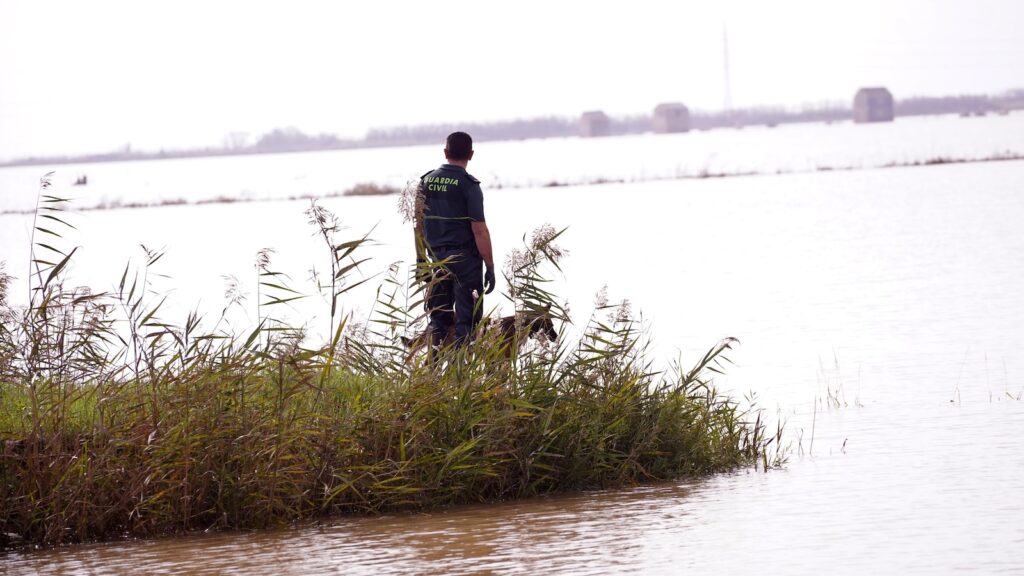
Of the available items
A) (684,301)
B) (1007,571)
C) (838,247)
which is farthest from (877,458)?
(838,247)

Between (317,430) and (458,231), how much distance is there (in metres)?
2.52

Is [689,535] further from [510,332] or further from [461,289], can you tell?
[461,289]

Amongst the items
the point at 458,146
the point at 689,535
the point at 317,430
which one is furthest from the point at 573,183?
the point at 689,535

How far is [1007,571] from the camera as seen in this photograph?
664cm

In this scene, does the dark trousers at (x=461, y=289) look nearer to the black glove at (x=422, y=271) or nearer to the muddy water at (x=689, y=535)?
the black glove at (x=422, y=271)

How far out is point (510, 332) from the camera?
9.72 meters

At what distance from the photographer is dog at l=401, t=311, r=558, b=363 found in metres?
9.20

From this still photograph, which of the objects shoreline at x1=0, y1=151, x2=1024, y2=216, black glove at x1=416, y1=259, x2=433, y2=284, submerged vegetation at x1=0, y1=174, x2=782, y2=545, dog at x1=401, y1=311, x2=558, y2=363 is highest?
black glove at x1=416, y1=259, x2=433, y2=284

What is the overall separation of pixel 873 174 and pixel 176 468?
72912mm

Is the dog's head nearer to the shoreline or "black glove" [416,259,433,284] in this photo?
"black glove" [416,259,433,284]

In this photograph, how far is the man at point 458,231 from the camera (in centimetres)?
1028

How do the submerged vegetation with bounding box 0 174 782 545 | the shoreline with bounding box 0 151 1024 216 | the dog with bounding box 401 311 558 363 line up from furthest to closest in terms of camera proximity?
1. the shoreline with bounding box 0 151 1024 216
2. the dog with bounding box 401 311 558 363
3. the submerged vegetation with bounding box 0 174 782 545

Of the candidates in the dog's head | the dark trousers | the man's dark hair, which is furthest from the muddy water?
the man's dark hair

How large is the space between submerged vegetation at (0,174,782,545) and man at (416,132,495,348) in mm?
772
